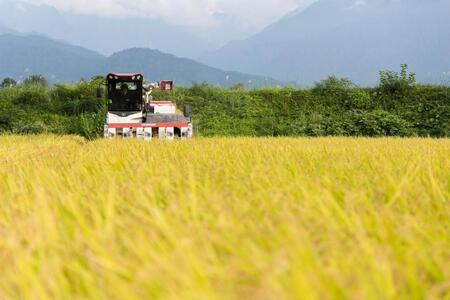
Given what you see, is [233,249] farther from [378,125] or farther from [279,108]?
[279,108]

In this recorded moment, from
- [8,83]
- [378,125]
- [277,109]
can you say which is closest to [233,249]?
[378,125]

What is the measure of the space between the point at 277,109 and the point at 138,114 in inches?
339

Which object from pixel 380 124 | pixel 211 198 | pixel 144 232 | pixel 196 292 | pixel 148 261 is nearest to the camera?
pixel 196 292

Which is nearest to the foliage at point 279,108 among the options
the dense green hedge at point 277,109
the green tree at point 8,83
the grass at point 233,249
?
the dense green hedge at point 277,109

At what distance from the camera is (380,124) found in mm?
20641

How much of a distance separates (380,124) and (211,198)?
19.8 metres

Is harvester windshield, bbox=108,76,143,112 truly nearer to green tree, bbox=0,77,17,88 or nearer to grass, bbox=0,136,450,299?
green tree, bbox=0,77,17,88

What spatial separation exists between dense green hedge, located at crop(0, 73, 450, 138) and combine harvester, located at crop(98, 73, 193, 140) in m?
4.09

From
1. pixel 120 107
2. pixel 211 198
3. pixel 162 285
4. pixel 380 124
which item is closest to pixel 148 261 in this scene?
pixel 162 285

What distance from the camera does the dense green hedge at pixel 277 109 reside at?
20.8 metres

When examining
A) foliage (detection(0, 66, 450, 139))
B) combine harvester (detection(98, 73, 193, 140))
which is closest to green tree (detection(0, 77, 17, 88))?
foliage (detection(0, 66, 450, 139))

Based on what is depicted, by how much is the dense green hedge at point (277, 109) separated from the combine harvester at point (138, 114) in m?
4.09

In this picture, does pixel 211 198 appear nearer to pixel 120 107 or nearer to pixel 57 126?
pixel 120 107

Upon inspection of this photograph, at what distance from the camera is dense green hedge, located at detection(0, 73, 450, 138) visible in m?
20.8
